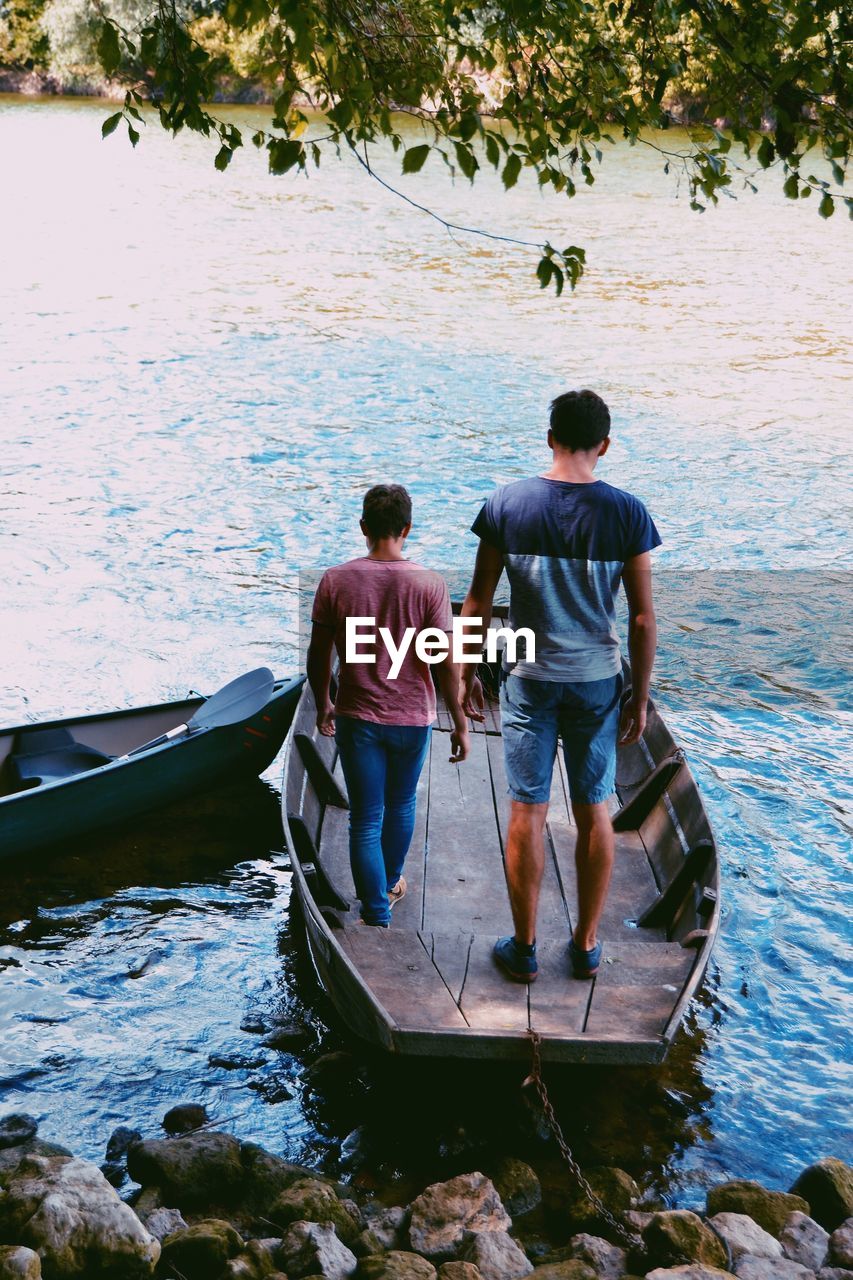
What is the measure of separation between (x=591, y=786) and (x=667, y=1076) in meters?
1.92

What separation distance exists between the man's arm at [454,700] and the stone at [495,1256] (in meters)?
1.66

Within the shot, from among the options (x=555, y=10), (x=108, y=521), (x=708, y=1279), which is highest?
(x=555, y=10)

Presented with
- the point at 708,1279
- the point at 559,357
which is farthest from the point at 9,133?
the point at 708,1279

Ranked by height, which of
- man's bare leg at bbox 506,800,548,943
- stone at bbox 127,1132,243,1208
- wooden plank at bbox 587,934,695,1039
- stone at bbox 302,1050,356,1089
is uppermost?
man's bare leg at bbox 506,800,548,943

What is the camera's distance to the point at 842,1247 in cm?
434

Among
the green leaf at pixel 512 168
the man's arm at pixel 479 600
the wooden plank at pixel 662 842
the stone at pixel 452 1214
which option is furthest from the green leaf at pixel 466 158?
the stone at pixel 452 1214

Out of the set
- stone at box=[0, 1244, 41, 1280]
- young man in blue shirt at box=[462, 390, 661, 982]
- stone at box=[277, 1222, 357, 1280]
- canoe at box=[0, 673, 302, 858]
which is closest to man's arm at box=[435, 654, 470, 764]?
young man in blue shirt at box=[462, 390, 661, 982]

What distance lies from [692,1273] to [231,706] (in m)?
4.66

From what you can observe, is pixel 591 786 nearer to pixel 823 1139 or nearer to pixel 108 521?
pixel 823 1139

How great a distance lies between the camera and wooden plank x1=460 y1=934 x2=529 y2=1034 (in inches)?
181

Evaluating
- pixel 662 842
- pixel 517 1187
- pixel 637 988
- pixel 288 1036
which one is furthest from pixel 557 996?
pixel 288 1036

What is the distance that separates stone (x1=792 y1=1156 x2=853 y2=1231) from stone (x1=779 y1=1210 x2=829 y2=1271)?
13 centimetres

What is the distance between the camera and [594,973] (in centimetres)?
488

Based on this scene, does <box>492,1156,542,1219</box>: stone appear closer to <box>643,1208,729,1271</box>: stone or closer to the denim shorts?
<box>643,1208,729,1271</box>: stone
